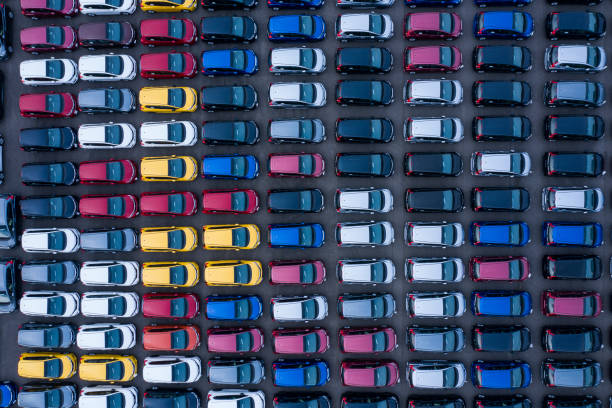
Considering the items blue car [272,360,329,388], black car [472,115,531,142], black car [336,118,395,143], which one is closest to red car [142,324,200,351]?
blue car [272,360,329,388]

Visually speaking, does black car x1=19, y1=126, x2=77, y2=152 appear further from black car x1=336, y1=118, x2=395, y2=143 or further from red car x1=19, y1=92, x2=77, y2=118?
black car x1=336, y1=118, x2=395, y2=143

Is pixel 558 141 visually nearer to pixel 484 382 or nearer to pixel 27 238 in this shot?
pixel 484 382

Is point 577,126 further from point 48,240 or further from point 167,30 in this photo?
point 48,240

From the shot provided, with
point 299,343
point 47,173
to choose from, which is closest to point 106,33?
point 47,173

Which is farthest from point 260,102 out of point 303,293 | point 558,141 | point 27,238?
point 558,141

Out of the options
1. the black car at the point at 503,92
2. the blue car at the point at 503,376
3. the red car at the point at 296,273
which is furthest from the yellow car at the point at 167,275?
the black car at the point at 503,92
